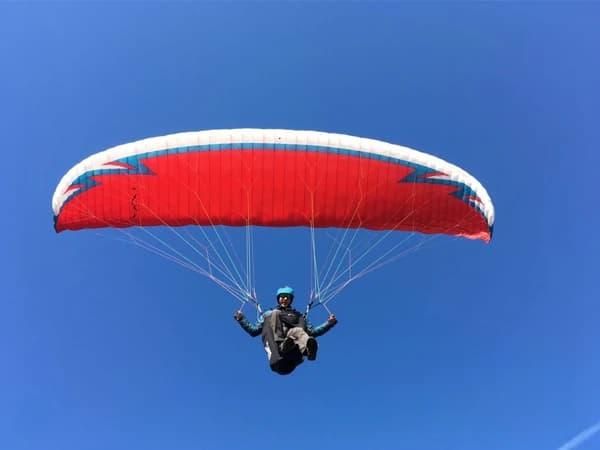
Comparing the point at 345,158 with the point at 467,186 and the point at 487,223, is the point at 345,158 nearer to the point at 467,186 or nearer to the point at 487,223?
the point at 467,186

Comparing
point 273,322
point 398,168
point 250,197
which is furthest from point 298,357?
point 398,168

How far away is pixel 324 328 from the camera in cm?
825

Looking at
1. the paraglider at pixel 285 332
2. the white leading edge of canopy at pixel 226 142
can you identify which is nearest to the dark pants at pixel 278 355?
the paraglider at pixel 285 332

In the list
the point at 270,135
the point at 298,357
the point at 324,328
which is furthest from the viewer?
the point at 270,135

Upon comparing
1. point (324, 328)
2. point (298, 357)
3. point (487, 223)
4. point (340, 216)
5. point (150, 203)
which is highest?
point (150, 203)

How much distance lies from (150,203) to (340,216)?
12.5 feet

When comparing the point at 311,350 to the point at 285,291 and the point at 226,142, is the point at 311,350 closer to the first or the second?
the point at 285,291

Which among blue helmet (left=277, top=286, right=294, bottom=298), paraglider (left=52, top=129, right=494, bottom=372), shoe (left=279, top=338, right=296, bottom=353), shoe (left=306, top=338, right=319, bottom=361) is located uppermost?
paraglider (left=52, top=129, right=494, bottom=372)

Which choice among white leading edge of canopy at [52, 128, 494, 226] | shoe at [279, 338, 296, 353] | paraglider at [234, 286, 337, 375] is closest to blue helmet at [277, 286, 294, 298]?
paraglider at [234, 286, 337, 375]

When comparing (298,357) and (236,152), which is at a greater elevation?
(236,152)

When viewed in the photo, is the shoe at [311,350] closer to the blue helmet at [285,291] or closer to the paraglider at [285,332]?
the paraglider at [285,332]

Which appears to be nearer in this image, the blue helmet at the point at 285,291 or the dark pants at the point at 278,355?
the dark pants at the point at 278,355

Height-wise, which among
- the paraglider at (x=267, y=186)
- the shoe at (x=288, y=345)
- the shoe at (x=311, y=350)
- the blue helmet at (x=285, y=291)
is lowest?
the shoe at (x=311, y=350)

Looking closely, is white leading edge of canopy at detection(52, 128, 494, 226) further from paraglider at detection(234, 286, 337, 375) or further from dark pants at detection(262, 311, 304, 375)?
dark pants at detection(262, 311, 304, 375)
